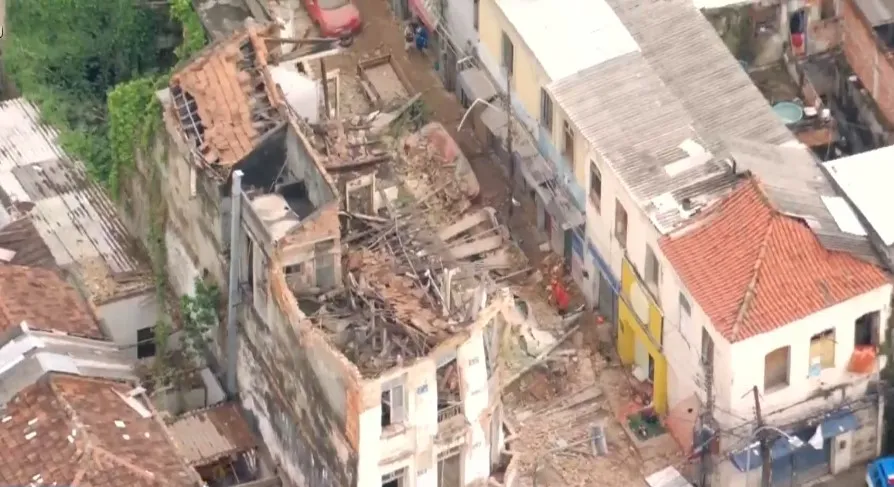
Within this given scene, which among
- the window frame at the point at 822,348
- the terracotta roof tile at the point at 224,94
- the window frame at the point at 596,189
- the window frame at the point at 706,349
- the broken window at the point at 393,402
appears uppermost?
the terracotta roof tile at the point at 224,94

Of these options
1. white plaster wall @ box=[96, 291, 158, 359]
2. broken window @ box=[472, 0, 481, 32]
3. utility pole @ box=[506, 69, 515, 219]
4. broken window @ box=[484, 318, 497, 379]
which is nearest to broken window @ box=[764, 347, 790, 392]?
broken window @ box=[484, 318, 497, 379]

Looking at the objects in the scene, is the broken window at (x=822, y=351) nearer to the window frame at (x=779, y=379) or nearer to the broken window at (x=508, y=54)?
the window frame at (x=779, y=379)

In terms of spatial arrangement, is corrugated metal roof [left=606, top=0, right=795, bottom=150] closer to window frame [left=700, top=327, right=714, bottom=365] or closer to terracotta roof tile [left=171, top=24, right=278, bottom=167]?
window frame [left=700, top=327, right=714, bottom=365]

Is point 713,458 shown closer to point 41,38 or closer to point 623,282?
point 623,282

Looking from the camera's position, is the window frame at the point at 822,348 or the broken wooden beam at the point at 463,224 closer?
the window frame at the point at 822,348

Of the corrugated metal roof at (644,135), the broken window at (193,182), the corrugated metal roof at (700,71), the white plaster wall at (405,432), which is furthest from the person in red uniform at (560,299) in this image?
the white plaster wall at (405,432)

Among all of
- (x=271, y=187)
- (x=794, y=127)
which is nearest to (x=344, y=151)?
(x=271, y=187)
